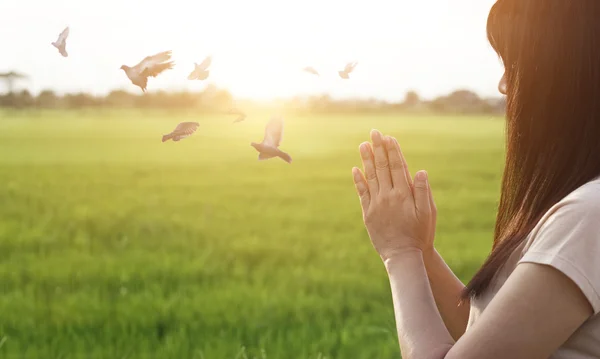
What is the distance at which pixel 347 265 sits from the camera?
574cm

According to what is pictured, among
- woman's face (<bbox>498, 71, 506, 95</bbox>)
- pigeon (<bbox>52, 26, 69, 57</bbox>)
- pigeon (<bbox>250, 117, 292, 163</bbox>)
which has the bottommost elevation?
pigeon (<bbox>250, 117, 292, 163</bbox>)

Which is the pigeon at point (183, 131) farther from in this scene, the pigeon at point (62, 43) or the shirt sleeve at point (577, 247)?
the shirt sleeve at point (577, 247)

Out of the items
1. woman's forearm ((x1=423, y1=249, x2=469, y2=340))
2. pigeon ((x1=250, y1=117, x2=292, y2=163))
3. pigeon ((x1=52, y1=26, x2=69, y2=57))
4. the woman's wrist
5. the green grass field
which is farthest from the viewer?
the green grass field

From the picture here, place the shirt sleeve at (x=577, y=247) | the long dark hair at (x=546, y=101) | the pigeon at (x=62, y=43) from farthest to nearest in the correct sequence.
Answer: the pigeon at (x=62, y=43), the long dark hair at (x=546, y=101), the shirt sleeve at (x=577, y=247)

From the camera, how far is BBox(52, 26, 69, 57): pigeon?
7.34ft

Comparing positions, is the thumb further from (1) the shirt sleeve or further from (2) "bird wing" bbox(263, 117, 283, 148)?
(2) "bird wing" bbox(263, 117, 283, 148)

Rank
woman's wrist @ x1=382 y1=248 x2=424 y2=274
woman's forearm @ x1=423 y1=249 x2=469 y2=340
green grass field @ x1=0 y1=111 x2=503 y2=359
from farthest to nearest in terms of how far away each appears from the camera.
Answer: green grass field @ x1=0 y1=111 x2=503 y2=359, woman's forearm @ x1=423 y1=249 x2=469 y2=340, woman's wrist @ x1=382 y1=248 x2=424 y2=274

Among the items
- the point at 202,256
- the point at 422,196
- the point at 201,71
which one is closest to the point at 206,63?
the point at 201,71

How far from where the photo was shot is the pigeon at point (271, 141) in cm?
199

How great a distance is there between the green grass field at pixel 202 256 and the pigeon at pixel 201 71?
26 centimetres

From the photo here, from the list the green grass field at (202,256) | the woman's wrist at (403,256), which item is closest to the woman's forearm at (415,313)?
the woman's wrist at (403,256)

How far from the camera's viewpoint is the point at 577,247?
1.25 metres

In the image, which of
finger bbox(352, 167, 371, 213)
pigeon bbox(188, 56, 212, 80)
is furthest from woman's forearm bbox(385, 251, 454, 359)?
pigeon bbox(188, 56, 212, 80)

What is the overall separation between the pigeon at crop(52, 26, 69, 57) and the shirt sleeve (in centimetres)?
151
